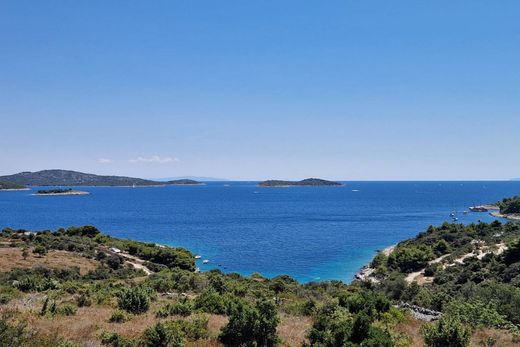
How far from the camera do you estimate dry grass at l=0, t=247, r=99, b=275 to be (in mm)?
38812

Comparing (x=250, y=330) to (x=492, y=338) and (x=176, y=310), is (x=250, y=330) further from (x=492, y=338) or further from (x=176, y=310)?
(x=492, y=338)

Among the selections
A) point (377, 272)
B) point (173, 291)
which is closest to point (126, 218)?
point (377, 272)

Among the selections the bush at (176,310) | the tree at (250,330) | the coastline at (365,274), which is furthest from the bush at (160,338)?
the coastline at (365,274)

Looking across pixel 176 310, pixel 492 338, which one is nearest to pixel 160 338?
pixel 176 310

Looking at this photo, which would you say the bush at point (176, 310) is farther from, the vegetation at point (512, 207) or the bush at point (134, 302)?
the vegetation at point (512, 207)

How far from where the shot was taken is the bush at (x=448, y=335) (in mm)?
12523

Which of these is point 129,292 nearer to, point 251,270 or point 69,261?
point 69,261

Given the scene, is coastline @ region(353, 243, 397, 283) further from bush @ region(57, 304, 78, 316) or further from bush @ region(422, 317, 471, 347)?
bush @ region(57, 304, 78, 316)

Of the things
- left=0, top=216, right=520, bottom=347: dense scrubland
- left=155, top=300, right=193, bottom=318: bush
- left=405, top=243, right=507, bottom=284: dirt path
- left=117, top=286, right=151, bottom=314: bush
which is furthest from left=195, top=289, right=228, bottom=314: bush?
left=405, top=243, right=507, bottom=284: dirt path

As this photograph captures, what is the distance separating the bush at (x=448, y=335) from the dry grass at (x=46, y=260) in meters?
36.3

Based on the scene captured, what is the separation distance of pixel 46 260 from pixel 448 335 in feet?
136

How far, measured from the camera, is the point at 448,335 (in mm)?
12562

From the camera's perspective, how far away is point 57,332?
37.9 ft

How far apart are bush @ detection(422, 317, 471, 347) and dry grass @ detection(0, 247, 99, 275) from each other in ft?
119
